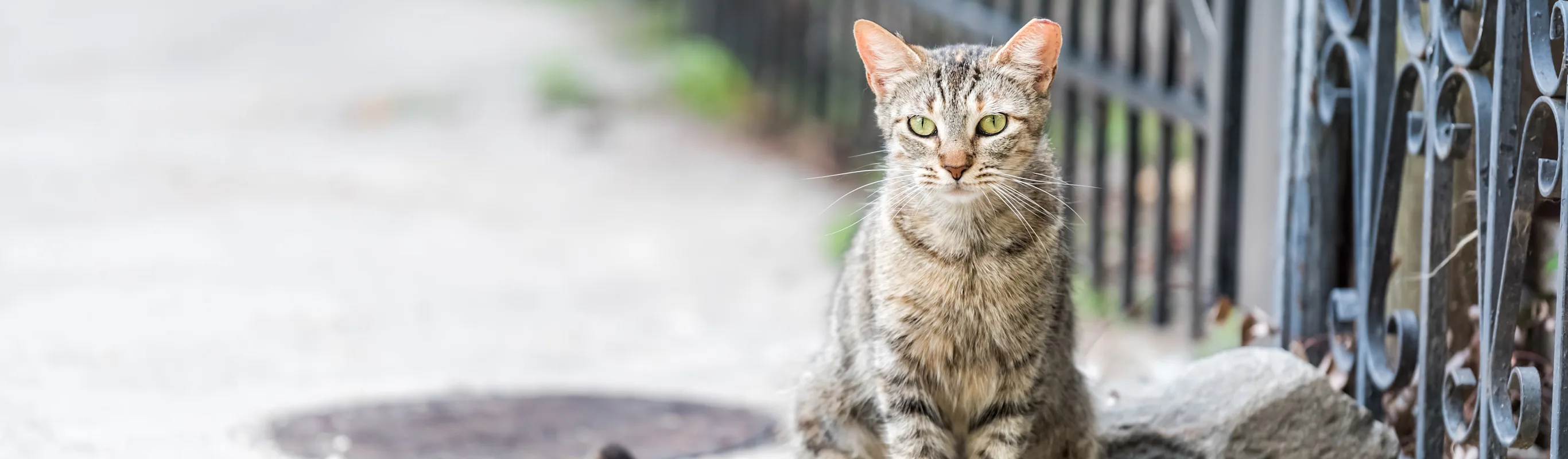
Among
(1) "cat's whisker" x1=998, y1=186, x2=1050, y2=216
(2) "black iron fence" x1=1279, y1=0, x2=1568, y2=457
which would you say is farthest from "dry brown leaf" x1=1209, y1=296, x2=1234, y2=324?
(1) "cat's whisker" x1=998, y1=186, x2=1050, y2=216

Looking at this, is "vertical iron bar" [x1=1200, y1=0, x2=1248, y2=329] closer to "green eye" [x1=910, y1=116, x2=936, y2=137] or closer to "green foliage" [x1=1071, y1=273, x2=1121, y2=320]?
"green foliage" [x1=1071, y1=273, x2=1121, y2=320]

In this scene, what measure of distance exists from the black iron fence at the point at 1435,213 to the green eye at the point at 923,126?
924 mm

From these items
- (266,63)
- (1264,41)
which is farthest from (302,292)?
(266,63)

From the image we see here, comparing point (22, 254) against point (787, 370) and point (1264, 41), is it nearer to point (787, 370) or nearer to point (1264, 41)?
point (787, 370)

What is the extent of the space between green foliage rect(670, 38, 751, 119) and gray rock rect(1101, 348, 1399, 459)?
21.2 feet

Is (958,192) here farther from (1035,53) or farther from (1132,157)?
(1132,157)

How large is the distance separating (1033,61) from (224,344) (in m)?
3.38

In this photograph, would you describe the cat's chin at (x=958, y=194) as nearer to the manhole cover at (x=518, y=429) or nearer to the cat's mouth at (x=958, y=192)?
the cat's mouth at (x=958, y=192)

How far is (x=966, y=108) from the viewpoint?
285 cm

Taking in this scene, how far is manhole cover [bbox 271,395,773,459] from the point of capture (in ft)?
12.4

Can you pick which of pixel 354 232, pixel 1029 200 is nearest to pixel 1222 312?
pixel 1029 200

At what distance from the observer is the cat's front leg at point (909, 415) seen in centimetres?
289

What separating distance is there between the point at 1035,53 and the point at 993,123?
16cm

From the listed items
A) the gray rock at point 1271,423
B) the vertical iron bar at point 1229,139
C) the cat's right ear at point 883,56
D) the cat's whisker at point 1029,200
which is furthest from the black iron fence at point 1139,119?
the gray rock at point 1271,423
